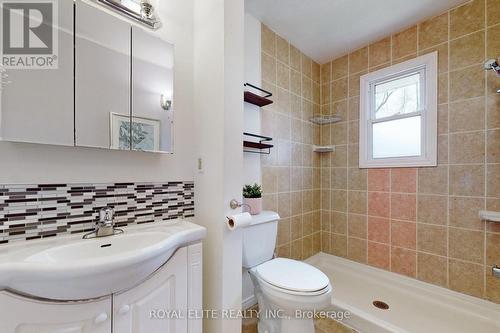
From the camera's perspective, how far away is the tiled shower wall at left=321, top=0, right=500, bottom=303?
1508 millimetres

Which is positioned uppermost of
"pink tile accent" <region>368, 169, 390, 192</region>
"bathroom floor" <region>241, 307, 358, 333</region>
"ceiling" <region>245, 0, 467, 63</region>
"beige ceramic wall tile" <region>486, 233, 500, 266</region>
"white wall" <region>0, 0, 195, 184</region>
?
"ceiling" <region>245, 0, 467, 63</region>

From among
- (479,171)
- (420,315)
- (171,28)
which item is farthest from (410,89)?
(171,28)

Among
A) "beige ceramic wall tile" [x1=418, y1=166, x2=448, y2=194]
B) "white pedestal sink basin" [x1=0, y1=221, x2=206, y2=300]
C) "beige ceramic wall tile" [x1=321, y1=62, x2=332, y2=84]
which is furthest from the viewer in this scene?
"beige ceramic wall tile" [x1=321, y1=62, x2=332, y2=84]

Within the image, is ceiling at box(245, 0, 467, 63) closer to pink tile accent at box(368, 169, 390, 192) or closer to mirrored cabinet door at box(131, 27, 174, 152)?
mirrored cabinet door at box(131, 27, 174, 152)

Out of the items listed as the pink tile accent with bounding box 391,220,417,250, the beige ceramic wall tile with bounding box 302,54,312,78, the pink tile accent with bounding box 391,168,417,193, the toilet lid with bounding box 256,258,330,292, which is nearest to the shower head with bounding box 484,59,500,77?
the pink tile accent with bounding box 391,168,417,193

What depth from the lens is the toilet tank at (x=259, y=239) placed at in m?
1.40

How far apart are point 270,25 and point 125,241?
2017 mm

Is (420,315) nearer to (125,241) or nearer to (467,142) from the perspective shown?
(467,142)

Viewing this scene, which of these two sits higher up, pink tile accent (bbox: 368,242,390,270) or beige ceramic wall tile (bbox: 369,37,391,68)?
beige ceramic wall tile (bbox: 369,37,391,68)

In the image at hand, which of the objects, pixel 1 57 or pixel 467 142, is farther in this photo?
pixel 467 142

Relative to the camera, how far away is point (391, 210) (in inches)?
76.7

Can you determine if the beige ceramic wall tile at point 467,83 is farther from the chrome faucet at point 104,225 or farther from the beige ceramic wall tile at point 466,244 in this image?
the chrome faucet at point 104,225

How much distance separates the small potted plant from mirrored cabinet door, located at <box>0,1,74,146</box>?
3.40 feet
